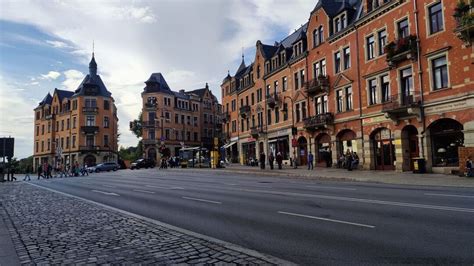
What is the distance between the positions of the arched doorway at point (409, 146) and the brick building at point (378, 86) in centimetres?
7

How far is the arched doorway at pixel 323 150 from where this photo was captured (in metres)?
35.0

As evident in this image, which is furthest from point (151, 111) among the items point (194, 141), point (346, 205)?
point (346, 205)

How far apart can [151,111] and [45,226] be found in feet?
225

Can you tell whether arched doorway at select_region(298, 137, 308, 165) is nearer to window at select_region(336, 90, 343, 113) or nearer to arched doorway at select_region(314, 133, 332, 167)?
arched doorway at select_region(314, 133, 332, 167)

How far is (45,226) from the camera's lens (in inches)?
340

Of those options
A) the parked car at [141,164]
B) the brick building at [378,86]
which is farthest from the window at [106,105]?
the brick building at [378,86]

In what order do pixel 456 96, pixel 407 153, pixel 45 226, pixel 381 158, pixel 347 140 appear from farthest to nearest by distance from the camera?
1. pixel 347 140
2. pixel 381 158
3. pixel 407 153
4. pixel 456 96
5. pixel 45 226

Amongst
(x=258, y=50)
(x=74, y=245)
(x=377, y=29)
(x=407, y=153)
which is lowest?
(x=74, y=245)

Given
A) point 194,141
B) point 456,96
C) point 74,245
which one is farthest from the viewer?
point 194,141

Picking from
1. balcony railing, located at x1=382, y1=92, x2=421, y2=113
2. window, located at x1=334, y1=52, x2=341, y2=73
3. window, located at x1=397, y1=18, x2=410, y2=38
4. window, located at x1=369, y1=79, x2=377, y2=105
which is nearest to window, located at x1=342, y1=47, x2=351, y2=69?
window, located at x1=334, y1=52, x2=341, y2=73

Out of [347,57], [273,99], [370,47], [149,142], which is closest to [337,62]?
[347,57]

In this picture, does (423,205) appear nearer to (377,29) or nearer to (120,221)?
(120,221)

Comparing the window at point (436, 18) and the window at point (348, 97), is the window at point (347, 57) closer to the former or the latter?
the window at point (348, 97)

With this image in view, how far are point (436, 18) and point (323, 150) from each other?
647 inches
